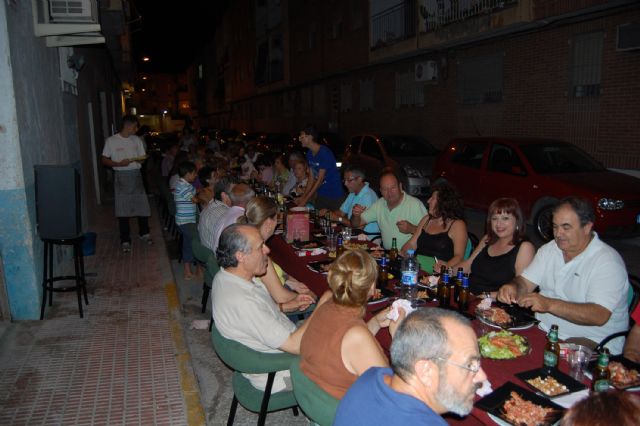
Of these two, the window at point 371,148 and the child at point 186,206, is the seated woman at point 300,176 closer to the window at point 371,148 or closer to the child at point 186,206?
the child at point 186,206

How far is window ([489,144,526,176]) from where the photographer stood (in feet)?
34.6

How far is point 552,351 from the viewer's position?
8.93 ft

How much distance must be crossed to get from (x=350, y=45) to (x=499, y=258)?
21.5 metres

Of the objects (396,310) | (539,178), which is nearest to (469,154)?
(539,178)

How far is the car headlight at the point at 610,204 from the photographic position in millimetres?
8828

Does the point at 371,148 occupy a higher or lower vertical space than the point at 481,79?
lower

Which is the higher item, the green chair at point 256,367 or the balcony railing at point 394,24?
the balcony railing at point 394,24

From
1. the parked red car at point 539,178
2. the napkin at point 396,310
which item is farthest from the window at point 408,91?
the napkin at point 396,310

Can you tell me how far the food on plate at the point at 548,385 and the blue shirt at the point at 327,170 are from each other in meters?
6.29

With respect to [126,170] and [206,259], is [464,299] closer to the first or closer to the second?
[206,259]

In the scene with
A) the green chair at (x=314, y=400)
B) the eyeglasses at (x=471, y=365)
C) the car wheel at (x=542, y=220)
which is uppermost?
the eyeglasses at (x=471, y=365)

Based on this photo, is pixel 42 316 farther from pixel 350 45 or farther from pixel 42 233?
pixel 350 45

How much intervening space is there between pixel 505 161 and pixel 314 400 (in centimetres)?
965

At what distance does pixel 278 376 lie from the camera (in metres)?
3.39
